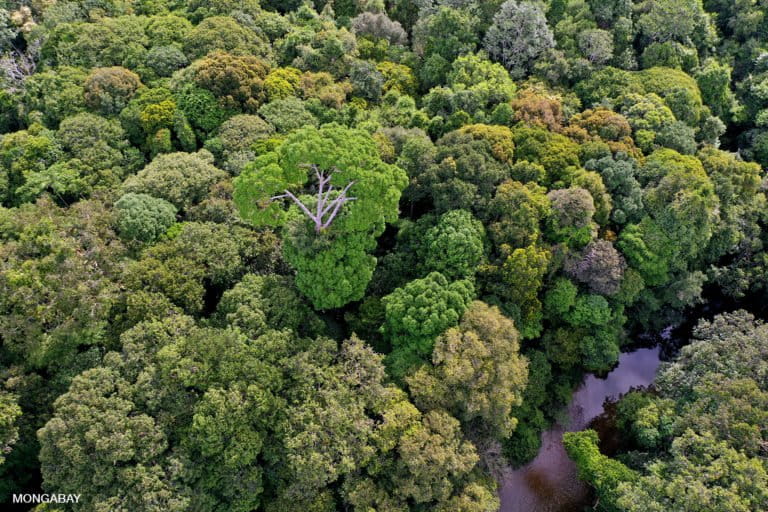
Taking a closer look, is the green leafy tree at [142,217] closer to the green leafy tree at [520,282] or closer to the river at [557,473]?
the green leafy tree at [520,282]

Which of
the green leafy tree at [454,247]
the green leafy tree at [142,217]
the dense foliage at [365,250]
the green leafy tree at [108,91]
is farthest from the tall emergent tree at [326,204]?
the green leafy tree at [108,91]

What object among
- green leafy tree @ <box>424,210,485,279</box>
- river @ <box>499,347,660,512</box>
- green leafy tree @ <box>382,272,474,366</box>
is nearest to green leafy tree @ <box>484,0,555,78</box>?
green leafy tree @ <box>424,210,485,279</box>

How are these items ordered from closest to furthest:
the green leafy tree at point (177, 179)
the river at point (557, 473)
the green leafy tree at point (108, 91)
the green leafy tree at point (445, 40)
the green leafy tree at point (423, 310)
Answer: the green leafy tree at point (423, 310) < the river at point (557, 473) < the green leafy tree at point (177, 179) < the green leafy tree at point (108, 91) < the green leafy tree at point (445, 40)

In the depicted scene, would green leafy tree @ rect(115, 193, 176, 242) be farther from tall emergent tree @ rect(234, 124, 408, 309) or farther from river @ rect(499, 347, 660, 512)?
river @ rect(499, 347, 660, 512)

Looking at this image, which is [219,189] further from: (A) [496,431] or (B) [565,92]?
(B) [565,92]

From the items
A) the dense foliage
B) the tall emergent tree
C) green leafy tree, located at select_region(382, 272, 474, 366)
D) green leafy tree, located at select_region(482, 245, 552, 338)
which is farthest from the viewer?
green leafy tree, located at select_region(482, 245, 552, 338)

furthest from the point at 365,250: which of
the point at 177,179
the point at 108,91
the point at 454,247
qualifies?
the point at 108,91

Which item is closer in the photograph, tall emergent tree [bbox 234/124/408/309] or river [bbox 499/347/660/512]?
tall emergent tree [bbox 234/124/408/309]
